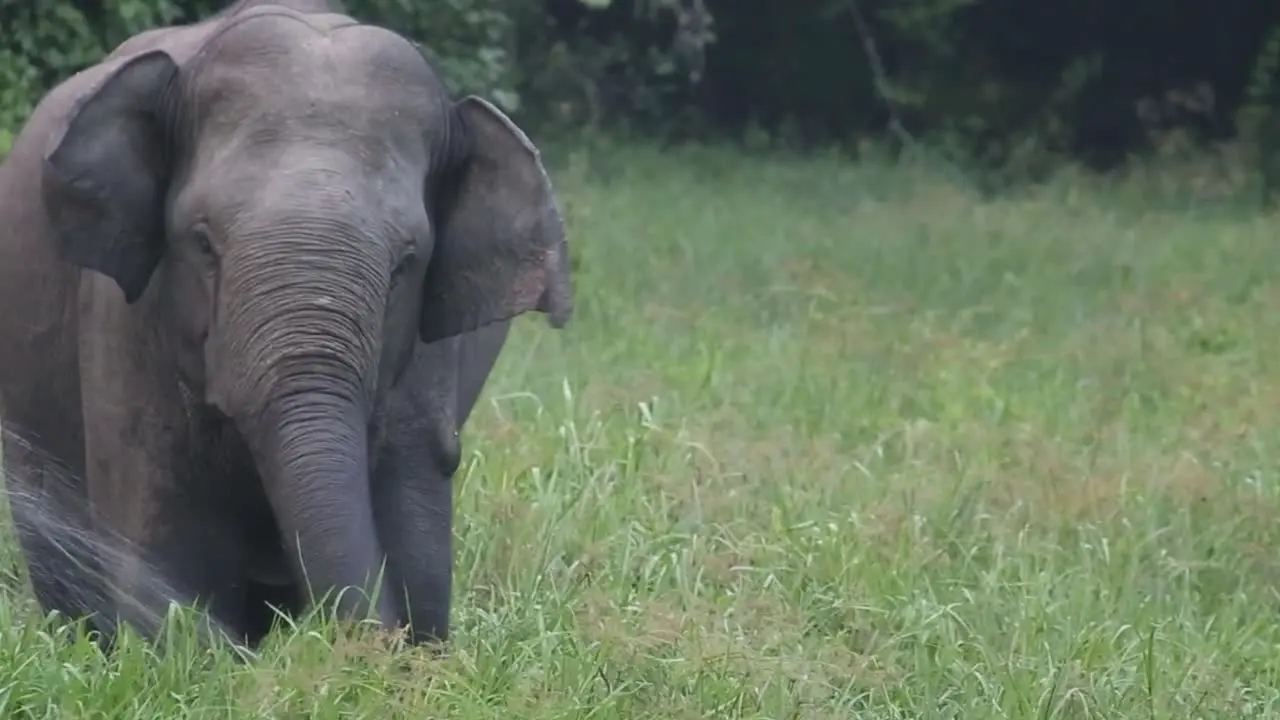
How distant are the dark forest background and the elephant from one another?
43.0 feet

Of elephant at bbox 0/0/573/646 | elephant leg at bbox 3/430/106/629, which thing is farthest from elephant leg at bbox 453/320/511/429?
elephant leg at bbox 3/430/106/629

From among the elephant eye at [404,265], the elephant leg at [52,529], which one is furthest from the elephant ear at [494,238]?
the elephant leg at [52,529]

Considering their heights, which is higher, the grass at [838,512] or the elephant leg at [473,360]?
the elephant leg at [473,360]

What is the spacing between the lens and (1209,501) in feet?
24.2

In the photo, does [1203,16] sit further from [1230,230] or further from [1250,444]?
[1250,444]

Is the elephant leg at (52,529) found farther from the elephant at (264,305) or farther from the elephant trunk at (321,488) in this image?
the elephant trunk at (321,488)

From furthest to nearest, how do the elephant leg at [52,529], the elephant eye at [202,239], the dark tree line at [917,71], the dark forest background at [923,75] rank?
the dark tree line at [917,71], the dark forest background at [923,75], the elephant leg at [52,529], the elephant eye at [202,239]

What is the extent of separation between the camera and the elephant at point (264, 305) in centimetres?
416

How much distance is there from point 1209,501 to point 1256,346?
11.7 feet

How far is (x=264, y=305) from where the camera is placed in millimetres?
4137

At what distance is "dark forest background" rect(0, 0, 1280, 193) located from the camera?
19.0 m

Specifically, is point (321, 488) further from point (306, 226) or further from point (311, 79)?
point (311, 79)

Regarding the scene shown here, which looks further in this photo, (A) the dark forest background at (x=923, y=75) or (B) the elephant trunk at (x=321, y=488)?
(A) the dark forest background at (x=923, y=75)

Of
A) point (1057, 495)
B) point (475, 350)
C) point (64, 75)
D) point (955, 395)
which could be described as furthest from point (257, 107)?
point (64, 75)
